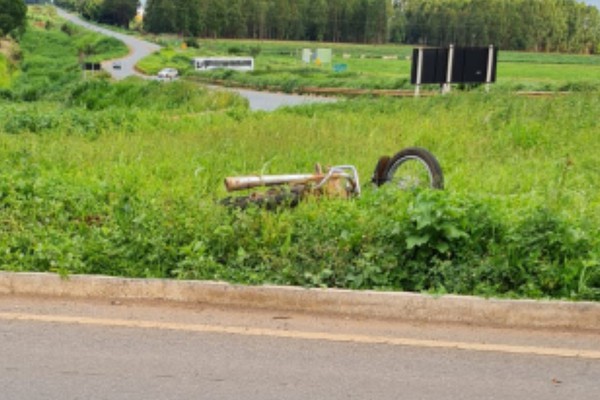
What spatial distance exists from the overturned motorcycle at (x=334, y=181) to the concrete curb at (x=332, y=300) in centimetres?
136

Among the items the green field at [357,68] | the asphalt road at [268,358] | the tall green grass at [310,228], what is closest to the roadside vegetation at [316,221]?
the tall green grass at [310,228]

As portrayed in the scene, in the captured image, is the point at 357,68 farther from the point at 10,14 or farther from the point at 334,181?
the point at 334,181

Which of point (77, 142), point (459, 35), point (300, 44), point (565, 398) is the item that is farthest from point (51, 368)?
point (300, 44)

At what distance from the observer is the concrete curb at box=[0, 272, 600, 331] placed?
538 centimetres

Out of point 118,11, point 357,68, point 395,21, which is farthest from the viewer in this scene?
point 118,11

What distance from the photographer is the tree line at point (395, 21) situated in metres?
94.4

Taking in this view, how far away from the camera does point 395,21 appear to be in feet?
372

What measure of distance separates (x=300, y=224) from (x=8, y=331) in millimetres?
2594

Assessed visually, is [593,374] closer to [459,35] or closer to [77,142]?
[77,142]

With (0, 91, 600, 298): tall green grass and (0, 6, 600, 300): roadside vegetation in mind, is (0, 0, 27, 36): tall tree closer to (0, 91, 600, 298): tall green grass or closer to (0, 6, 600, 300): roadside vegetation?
(0, 6, 600, 300): roadside vegetation

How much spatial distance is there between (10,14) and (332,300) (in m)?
94.2

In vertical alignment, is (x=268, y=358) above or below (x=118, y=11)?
below

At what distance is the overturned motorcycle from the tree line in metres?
83.4

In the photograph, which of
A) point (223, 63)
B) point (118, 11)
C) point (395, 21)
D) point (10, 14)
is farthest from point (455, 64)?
point (118, 11)
